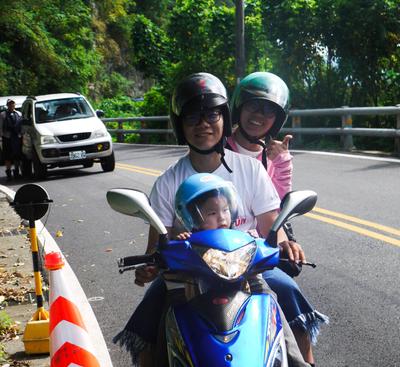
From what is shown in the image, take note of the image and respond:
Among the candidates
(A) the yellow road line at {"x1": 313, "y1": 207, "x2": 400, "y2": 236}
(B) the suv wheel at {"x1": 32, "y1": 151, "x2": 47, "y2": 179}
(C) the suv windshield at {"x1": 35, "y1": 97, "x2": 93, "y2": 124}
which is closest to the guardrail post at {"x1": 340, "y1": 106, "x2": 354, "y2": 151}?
(C) the suv windshield at {"x1": 35, "y1": 97, "x2": 93, "y2": 124}

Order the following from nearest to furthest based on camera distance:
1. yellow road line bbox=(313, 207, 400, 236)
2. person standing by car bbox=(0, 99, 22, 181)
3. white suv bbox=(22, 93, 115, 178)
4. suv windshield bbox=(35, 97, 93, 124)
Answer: yellow road line bbox=(313, 207, 400, 236), white suv bbox=(22, 93, 115, 178), suv windshield bbox=(35, 97, 93, 124), person standing by car bbox=(0, 99, 22, 181)

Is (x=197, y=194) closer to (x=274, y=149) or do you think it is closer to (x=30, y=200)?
(x=274, y=149)

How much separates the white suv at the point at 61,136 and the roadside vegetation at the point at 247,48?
5796mm

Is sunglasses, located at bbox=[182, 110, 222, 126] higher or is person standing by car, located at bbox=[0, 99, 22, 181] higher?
sunglasses, located at bbox=[182, 110, 222, 126]

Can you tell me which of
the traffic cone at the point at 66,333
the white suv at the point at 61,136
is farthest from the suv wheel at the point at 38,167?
the traffic cone at the point at 66,333

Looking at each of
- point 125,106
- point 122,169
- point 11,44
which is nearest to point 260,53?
point 122,169

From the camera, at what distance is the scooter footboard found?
2590 mm

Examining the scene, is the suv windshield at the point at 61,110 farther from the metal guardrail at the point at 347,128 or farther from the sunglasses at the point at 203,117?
the sunglasses at the point at 203,117

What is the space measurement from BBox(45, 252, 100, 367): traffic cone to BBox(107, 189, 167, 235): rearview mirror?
0.79 metres

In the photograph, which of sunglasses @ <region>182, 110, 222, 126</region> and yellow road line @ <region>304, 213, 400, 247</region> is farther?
yellow road line @ <region>304, 213, 400, 247</region>

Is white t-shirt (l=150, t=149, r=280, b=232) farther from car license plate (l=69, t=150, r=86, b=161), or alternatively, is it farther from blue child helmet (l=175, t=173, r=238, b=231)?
car license plate (l=69, t=150, r=86, b=161)

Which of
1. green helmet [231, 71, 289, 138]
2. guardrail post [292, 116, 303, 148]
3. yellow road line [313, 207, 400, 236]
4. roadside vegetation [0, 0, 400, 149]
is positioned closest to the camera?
green helmet [231, 71, 289, 138]

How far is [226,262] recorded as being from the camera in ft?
8.79

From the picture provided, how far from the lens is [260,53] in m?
26.2
